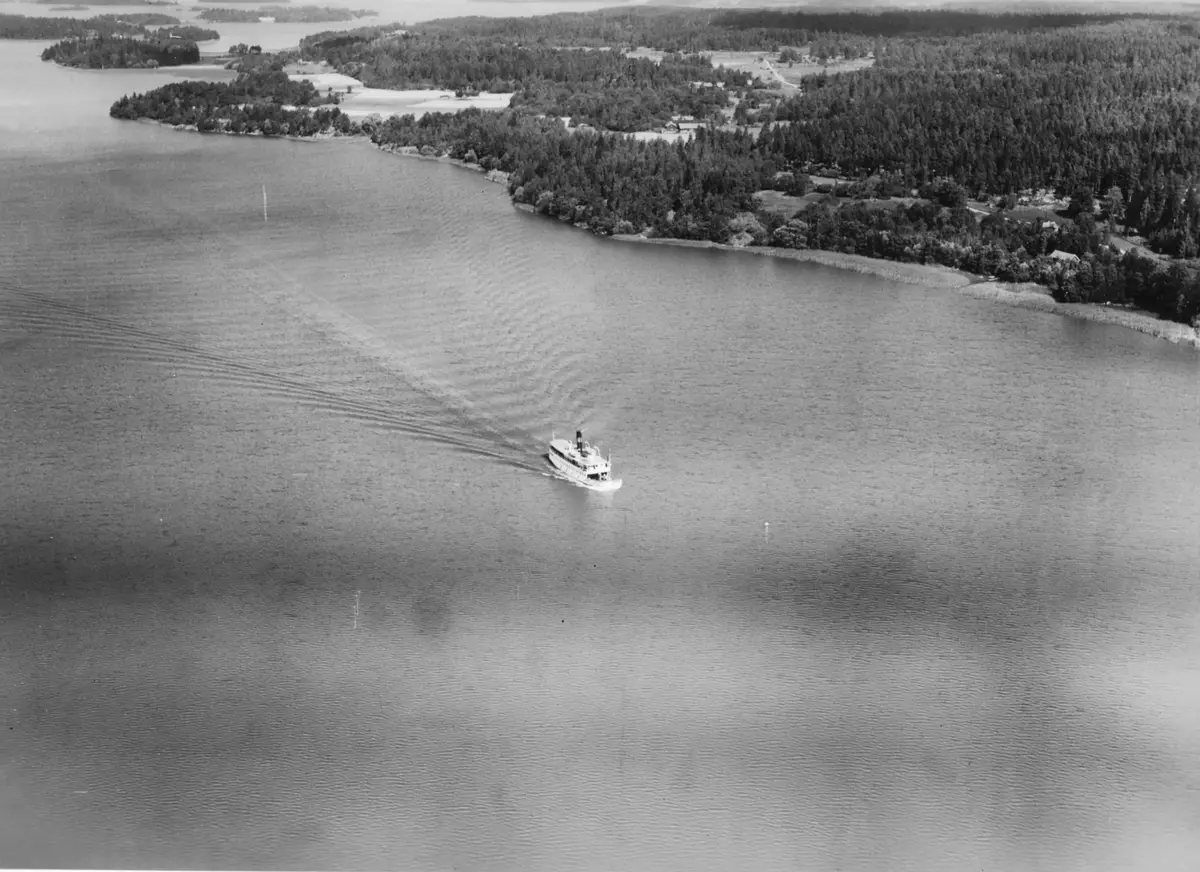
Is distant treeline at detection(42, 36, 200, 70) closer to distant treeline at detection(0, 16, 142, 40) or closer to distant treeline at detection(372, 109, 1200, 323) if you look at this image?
distant treeline at detection(0, 16, 142, 40)

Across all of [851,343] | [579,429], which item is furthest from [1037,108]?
[579,429]

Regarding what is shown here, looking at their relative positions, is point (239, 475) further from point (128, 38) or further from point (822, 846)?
point (128, 38)

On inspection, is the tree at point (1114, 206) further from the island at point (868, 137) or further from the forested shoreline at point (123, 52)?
the forested shoreline at point (123, 52)

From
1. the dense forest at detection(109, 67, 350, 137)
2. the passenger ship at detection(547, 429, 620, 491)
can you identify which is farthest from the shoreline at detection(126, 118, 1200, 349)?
the dense forest at detection(109, 67, 350, 137)

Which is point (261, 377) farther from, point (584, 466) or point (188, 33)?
point (188, 33)

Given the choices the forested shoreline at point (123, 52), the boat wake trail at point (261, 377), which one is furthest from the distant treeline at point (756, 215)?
the boat wake trail at point (261, 377)
